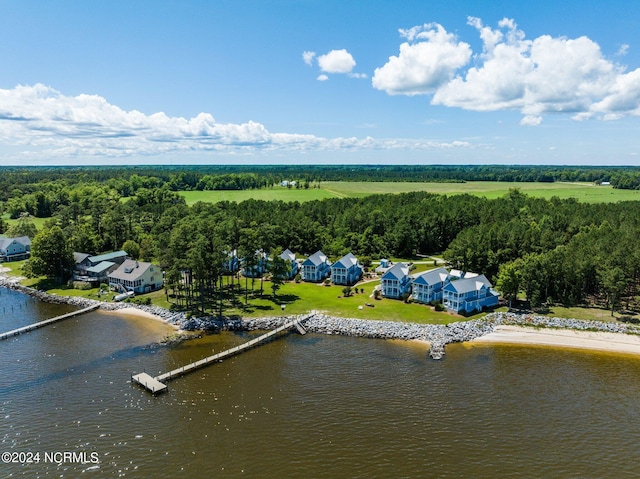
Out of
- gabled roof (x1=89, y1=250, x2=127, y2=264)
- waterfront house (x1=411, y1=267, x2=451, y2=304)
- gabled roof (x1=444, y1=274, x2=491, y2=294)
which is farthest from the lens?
gabled roof (x1=89, y1=250, x2=127, y2=264)

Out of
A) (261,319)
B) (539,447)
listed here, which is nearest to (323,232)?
(261,319)

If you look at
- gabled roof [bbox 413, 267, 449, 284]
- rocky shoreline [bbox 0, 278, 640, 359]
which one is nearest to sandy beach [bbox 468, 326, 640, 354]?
rocky shoreline [bbox 0, 278, 640, 359]

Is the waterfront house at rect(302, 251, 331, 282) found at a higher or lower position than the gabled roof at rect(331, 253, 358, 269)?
lower

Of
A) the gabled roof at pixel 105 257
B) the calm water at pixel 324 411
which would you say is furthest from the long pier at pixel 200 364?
the gabled roof at pixel 105 257

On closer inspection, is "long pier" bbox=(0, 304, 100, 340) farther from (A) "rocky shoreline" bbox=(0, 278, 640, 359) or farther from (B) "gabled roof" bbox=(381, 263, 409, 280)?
(B) "gabled roof" bbox=(381, 263, 409, 280)

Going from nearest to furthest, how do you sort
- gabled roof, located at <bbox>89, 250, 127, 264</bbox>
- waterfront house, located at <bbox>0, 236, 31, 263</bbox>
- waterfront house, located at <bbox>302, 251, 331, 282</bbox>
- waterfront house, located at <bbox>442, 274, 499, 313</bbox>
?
waterfront house, located at <bbox>442, 274, 499, 313</bbox>
waterfront house, located at <bbox>302, 251, 331, 282</bbox>
gabled roof, located at <bbox>89, 250, 127, 264</bbox>
waterfront house, located at <bbox>0, 236, 31, 263</bbox>

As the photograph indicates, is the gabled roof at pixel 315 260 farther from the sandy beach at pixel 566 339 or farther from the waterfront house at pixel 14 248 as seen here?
the waterfront house at pixel 14 248
